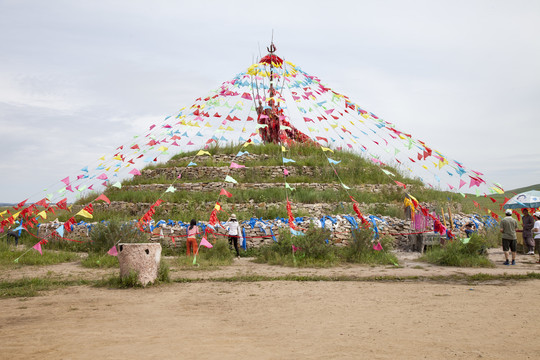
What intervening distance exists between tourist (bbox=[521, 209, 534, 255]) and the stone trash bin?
38.6 feet

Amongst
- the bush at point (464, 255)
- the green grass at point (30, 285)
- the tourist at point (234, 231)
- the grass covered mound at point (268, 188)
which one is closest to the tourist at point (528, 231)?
the bush at point (464, 255)

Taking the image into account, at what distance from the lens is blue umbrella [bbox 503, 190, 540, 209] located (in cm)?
1295

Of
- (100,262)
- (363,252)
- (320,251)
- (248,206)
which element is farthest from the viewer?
(248,206)

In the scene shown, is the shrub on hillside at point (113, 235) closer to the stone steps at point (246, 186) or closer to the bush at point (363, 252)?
the stone steps at point (246, 186)

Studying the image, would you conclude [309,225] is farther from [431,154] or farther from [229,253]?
[431,154]

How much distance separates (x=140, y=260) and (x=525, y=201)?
12214 millimetres

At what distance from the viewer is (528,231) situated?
13.5 m

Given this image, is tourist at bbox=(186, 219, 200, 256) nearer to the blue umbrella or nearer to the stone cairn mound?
the stone cairn mound

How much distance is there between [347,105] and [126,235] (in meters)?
8.97

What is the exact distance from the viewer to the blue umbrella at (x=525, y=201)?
1295 centimetres

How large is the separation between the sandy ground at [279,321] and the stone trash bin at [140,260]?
1.18 ft

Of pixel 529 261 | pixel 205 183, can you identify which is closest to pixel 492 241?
pixel 529 261

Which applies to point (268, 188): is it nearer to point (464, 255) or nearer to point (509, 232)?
point (464, 255)

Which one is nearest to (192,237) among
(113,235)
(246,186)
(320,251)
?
(113,235)
